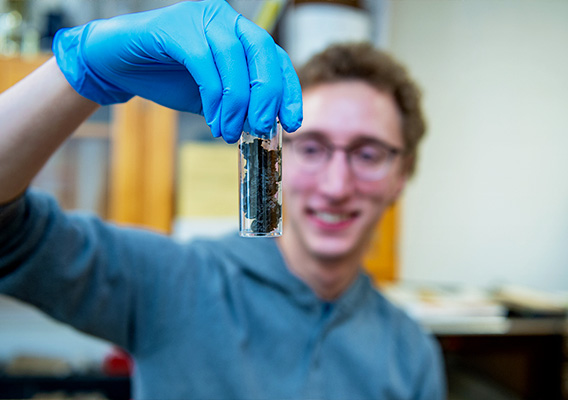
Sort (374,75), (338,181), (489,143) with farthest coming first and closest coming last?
(489,143) → (374,75) → (338,181)

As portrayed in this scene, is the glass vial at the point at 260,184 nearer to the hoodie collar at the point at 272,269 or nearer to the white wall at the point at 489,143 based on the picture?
the hoodie collar at the point at 272,269

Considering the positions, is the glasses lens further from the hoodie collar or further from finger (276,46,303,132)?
finger (276,46,303,132)

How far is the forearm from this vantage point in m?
0.56

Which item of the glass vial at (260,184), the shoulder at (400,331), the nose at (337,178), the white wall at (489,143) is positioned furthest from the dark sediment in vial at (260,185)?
the white wall at (489,143)

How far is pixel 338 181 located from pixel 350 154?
0.08m

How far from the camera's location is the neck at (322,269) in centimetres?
102

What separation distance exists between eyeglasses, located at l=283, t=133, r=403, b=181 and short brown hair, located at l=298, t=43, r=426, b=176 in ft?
0.42

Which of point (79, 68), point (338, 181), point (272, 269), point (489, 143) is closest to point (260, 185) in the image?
point (79, 68)

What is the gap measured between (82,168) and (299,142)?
108cm

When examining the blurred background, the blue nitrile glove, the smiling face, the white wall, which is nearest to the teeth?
the smiling face

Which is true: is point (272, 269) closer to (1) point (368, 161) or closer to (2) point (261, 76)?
(1) point (368, 161)

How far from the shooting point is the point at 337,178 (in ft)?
3.07

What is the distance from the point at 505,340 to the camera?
172cm

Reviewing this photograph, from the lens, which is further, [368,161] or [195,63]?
[368,161]
